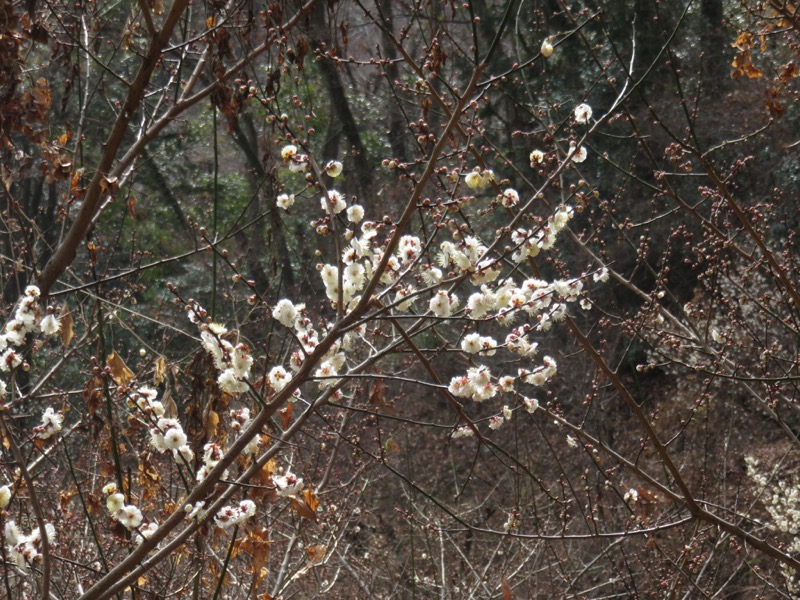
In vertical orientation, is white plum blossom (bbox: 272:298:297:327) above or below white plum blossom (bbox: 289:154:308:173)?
below

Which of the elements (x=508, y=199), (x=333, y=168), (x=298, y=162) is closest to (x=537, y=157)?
(x=508, y=199)

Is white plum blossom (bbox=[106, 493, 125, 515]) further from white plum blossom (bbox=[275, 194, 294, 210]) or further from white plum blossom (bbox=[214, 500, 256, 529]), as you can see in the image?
white plum blossom (bbox=[275, 194, 294, 210])

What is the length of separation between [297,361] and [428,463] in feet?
21.8

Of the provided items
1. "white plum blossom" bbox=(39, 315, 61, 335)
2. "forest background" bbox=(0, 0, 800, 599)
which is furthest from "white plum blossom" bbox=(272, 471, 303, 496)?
"white plum blossom" bbox=(39, 315, 61, 335)

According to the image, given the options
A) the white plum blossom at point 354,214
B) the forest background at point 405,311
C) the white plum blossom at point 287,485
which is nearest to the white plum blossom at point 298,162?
the forest background at point 405,311

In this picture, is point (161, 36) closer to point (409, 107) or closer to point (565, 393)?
point (565, 393)

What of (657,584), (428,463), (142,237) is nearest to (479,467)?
(428,463)

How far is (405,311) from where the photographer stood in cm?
286

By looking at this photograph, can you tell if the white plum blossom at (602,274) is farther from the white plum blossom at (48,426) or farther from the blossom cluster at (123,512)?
the white plum blossom at (48,426)

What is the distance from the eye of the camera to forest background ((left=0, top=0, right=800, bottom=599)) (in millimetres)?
2605

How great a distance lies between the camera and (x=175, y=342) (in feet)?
39.4

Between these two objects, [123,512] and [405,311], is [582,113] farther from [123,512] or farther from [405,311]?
[123,512]

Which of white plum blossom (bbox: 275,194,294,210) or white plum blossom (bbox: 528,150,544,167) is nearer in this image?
white plum blossom (bbox: 275,194,294,210)

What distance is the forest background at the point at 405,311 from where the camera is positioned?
2605mm
